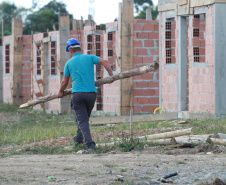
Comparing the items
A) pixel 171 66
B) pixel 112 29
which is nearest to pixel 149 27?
pixel 112 29

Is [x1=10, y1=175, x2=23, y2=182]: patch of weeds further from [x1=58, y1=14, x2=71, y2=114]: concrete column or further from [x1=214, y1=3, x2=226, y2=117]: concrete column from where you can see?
[x1=58, y1=14, x2=71, y2=114]: concrete column

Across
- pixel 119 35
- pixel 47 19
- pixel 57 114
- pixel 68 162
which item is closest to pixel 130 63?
pixel 119 35

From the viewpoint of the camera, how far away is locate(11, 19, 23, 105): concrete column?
22734 mm

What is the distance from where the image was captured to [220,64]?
45.1ft

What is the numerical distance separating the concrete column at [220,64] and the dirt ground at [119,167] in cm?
550

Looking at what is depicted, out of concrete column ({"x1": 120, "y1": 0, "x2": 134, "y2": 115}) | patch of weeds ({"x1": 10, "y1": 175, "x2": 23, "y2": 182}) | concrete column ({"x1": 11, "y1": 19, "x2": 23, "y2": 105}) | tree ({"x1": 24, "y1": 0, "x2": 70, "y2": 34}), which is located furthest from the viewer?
tree ({"x1": 24, "y1": 0, "x2": 70, "y2": 34})

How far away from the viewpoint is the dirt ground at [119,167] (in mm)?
6078

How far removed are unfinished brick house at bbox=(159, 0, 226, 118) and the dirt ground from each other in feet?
18.7

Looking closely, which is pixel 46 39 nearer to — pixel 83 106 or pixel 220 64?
→ pixel 220 64

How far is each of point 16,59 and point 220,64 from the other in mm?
11310

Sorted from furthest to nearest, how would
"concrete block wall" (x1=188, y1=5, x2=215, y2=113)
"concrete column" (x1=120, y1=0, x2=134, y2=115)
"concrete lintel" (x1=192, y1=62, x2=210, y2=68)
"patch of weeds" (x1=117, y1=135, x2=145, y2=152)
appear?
"concrete column" (x1=120, y1=0, x2=134, y2=115)
"concrete lintel" (x1=192, y1=62, x2=210, y2=68)
"concrete block wall" (x1=188, y1=5, x2=215, y2=113)
"patch of weeds" (x1=117, y1=135, x2=145, y2=152)

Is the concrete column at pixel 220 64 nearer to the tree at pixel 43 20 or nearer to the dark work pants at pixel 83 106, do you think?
the dark work pants at pixel 83 106

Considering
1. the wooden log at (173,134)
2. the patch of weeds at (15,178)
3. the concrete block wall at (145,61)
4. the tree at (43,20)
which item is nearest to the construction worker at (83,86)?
the wooden log at (173,134)

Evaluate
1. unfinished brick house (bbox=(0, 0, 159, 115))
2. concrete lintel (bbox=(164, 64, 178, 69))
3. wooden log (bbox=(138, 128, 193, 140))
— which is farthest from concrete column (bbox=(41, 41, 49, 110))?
wooden log (bbox=(138, 128, 193, 140))
